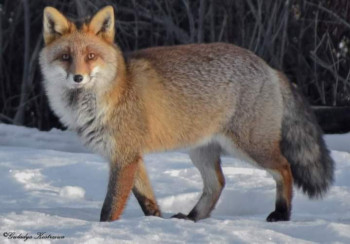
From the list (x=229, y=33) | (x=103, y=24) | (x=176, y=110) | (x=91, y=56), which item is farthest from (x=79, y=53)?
(x=229, y=33)

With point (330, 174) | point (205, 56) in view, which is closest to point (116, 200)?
point (205, 56)

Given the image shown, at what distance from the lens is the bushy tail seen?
609cm

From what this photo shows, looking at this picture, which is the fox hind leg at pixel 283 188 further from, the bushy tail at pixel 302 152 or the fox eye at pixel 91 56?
the fox eye at pixel 91 56

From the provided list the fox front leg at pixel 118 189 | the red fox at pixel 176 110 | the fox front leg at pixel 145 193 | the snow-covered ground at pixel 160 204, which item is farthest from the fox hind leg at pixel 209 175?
the fox front leg at pixel 118 189

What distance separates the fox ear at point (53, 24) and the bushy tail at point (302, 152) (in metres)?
1.79

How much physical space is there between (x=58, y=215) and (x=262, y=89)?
5.92 feet

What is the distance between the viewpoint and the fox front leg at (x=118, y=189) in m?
5.41

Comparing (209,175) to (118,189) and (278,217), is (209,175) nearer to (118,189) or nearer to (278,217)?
(278,217)

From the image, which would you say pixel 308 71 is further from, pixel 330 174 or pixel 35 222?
pixel 35 222

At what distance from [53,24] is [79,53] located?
437 millimetres

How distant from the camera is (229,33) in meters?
11.6

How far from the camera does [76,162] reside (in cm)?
774

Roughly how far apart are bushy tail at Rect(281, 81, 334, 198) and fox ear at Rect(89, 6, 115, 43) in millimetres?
1473

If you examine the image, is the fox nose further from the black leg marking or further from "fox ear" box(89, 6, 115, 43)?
the black leg marking
